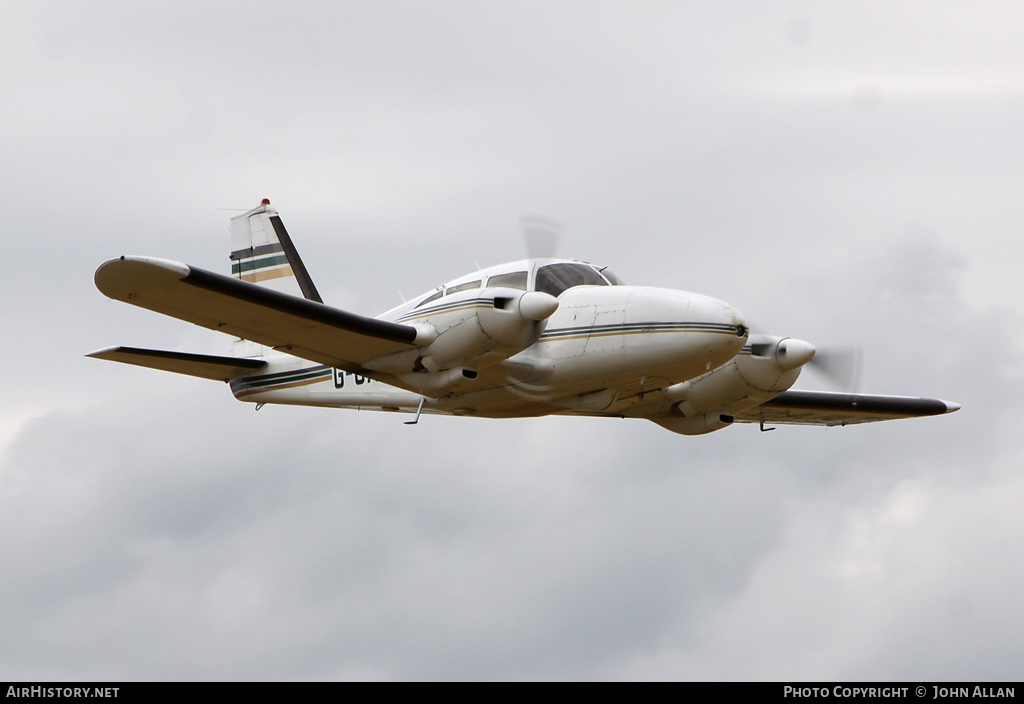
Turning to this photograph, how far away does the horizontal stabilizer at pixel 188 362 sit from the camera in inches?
832

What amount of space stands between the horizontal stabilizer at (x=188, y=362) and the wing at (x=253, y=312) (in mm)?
2841

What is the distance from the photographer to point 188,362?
2302 centimetres

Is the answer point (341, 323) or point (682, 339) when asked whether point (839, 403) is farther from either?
point (341, 323)

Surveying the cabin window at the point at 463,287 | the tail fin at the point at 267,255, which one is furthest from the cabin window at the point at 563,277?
the tail fin at the point at 267,255

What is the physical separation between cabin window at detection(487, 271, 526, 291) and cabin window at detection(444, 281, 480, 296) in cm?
33

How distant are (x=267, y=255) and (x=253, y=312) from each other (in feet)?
25.9

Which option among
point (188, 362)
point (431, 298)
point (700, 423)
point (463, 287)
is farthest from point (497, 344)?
point (188, 362)

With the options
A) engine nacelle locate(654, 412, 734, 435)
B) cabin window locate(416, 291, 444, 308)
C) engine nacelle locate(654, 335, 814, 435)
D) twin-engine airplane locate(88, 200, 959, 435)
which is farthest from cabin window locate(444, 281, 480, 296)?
engine nacelle locate(654, 412, 734, 435)

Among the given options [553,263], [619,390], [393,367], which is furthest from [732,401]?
[393,367]

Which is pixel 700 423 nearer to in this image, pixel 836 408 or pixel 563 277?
pixel 836 408

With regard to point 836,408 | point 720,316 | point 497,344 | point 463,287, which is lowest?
point 836,408

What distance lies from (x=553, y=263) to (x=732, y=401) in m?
5.22

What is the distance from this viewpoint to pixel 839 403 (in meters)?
26.2

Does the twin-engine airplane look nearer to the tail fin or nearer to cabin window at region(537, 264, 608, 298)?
cabin window at region(537, 264, 608, 298)
